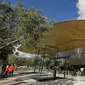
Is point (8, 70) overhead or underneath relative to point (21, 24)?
underneath

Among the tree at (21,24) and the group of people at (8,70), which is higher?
the tree at (21,24)

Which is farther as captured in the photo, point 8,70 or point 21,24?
point 8,70

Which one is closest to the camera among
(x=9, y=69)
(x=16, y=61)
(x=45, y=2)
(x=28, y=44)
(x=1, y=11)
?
(x=1, y=11)

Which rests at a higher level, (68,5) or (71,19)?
(68,5)

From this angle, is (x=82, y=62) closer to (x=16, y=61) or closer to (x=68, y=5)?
(x=68, y=5)

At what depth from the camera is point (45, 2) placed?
12.9 meters

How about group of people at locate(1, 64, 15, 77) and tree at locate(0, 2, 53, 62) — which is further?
group of people at locate(1, 64, 15, 77)

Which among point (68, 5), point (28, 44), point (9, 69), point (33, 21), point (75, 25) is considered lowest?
point (9, 69)

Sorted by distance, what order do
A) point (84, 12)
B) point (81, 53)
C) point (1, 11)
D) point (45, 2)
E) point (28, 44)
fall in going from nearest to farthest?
point (1, 11)
point (28, 44)
point (45, 2)
point (84, 12)
point (81, 53)

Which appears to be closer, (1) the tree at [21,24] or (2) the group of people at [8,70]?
(1) the tree at [21,24]

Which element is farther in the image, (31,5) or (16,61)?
(16,61)

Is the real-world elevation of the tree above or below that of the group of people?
above

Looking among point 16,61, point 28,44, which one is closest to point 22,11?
point 28,44

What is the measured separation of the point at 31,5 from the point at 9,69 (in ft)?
35.2
